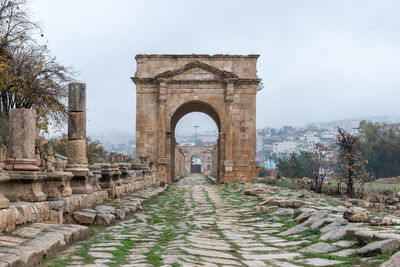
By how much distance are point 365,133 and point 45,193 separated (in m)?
55.5

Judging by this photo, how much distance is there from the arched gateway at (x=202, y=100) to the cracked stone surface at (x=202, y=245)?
51.1ft

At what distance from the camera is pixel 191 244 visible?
6273 millimetres

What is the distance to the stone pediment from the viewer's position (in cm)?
2539

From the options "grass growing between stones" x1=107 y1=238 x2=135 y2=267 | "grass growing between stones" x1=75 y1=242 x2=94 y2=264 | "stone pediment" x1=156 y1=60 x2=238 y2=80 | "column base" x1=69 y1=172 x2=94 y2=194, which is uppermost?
"stone pediment" x1=156 y1=60 x2=238 y2=80

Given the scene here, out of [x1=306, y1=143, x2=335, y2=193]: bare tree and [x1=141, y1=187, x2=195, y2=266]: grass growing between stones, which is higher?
[x1=306, y1=143, x2=335, y2=193]: bare tree

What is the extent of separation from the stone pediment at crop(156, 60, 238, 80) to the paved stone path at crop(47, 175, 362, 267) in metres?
15.8

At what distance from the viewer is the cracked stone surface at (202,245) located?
5.17 m

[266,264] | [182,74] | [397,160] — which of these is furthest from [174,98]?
[397,160]

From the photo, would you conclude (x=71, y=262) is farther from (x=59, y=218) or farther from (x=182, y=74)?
(x=182, y=74)

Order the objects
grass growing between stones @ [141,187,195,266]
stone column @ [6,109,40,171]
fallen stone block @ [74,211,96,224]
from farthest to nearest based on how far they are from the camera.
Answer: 1. fallen stone block @ [74,211,96,224]
2. stone column @ [6,109,40,171]
3. grass growing between stones @ [141,187,195,266]

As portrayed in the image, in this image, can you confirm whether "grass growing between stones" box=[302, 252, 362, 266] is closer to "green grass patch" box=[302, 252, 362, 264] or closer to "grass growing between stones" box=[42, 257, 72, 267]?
"green grass patch" box=[302, 252, 362, 264]

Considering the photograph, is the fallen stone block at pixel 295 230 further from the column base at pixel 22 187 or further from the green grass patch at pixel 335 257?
the column base at pixel 22 187

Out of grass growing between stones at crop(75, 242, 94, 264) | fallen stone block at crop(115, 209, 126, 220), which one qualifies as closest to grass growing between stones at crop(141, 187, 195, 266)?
fallen stone block at crop(115, 209, 126, 220)

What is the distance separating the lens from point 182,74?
84.4 ft
